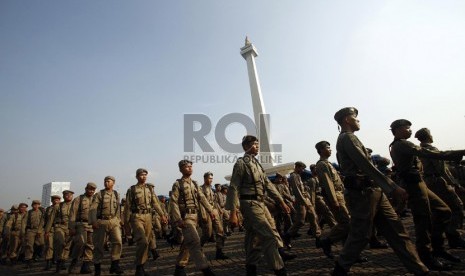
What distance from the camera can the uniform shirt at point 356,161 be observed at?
3765mm

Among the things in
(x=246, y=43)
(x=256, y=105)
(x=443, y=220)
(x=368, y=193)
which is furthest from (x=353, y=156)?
(x=246, y=43)

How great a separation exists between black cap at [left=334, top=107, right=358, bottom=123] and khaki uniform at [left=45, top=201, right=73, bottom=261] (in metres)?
8.79

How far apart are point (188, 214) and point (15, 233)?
11119 mm

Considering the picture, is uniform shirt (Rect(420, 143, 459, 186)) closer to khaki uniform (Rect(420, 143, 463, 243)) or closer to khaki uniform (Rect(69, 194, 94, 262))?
khaki uniform (Rect(420, 143, 463, 243))

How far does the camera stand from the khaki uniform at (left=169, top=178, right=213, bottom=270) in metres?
5.52

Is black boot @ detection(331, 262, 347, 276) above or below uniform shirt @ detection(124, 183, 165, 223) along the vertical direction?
below

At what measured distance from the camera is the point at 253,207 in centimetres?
480

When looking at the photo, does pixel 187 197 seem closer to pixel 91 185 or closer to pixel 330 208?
pixel 330 208

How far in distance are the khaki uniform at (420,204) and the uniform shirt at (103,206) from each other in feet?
21.6

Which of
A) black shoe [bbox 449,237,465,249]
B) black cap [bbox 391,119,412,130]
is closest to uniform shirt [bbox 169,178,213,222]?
black cap [bbox 391,119,412,130]

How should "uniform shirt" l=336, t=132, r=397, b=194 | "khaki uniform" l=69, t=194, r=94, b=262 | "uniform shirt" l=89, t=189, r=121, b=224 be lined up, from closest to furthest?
"uniform shirt" l=336, t=132, r=397, b=194 → "uniform shirt" l=89, t=189, r=121, b=224 → "khaki uniform" l=69, t=194, r=94, b=262

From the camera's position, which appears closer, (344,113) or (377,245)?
(344,113)

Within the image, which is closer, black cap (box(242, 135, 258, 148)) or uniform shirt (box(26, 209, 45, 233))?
black cap (box(242, 135, 258, 148))

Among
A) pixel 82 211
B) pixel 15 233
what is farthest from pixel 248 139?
pixel 15 233
